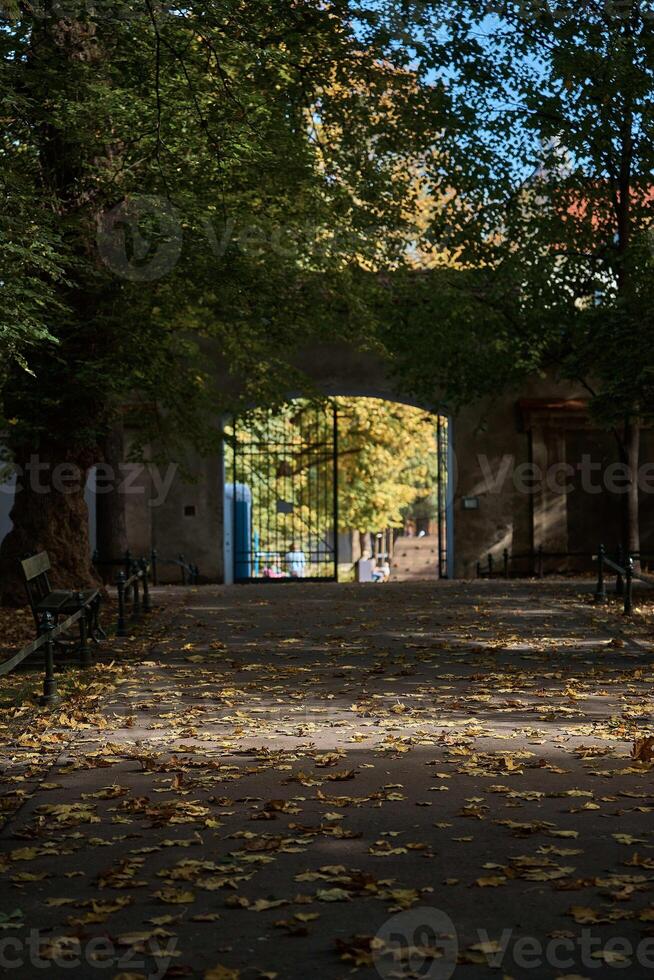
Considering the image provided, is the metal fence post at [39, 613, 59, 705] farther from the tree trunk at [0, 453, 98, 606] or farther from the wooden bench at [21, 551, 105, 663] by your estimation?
the tree trunk at [0, 453, 98, 606]

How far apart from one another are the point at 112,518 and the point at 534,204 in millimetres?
9377

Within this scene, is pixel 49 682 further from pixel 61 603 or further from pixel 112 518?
pixel 112 518

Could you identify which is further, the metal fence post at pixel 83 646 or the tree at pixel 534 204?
the tree at pixel 534 204

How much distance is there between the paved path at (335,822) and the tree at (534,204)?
9.69 metres

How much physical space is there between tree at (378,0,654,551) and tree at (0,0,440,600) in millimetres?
2242

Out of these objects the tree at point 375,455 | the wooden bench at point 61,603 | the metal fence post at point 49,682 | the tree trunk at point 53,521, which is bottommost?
the metal fence post at point 49,682

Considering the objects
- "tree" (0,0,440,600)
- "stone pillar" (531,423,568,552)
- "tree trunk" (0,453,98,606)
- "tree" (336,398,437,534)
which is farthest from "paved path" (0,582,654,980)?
"tree" (336,398,437,534)

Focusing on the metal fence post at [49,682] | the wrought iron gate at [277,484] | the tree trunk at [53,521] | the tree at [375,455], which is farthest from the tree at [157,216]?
the tree at [375,455]

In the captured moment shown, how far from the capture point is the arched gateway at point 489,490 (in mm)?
27234

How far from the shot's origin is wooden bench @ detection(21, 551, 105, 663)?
1205 cm

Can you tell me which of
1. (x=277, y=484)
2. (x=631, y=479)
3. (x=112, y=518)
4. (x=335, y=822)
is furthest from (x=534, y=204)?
(x=335, y=822)

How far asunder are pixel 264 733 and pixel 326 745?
0.61 m

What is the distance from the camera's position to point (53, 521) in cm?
1761

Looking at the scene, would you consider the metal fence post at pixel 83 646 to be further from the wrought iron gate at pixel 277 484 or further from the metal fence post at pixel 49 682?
the wrought iron gate at pixel 277 484
